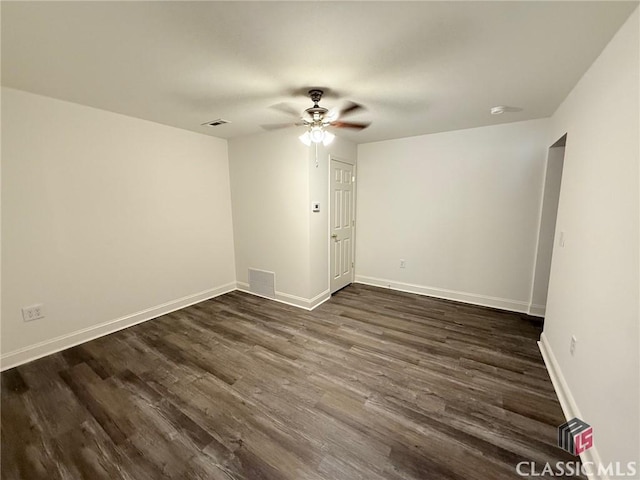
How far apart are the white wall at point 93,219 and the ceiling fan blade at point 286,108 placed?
5.24 ft

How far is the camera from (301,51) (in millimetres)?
1582

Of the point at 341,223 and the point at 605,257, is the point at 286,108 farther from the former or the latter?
the point at 605,257

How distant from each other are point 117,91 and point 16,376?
2590 mm

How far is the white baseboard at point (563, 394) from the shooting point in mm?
1354

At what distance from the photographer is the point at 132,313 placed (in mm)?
3055

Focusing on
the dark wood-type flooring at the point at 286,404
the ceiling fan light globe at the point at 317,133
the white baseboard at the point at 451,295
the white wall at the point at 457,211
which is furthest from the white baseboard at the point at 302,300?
the ceiling fan light globe at the point at 317,133

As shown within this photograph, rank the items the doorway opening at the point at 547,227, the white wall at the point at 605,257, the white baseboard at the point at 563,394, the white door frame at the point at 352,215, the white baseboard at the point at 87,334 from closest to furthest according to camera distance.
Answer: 1. the white wall at the point at 605,257
2. the white baseboard at the point at 563,394
3. the white baseboard at the point at 87,334
4. the doorway opening at the point at 547,227
5. the white door frame at the point at 352,215

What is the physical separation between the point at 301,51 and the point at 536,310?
12.8 feet

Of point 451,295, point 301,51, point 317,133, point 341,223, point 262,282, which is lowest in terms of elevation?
point 451,295

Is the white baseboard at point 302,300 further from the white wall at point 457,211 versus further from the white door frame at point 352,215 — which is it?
the white wall at point 457,211

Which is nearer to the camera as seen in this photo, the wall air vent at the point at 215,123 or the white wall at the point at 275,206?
the wall air vent at the point at 215,123

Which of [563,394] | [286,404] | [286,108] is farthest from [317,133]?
[563,394]

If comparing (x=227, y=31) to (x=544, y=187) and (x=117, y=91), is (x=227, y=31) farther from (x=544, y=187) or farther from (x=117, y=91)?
(x=544, y=187)

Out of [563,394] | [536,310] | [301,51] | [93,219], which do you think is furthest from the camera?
[536,310]
